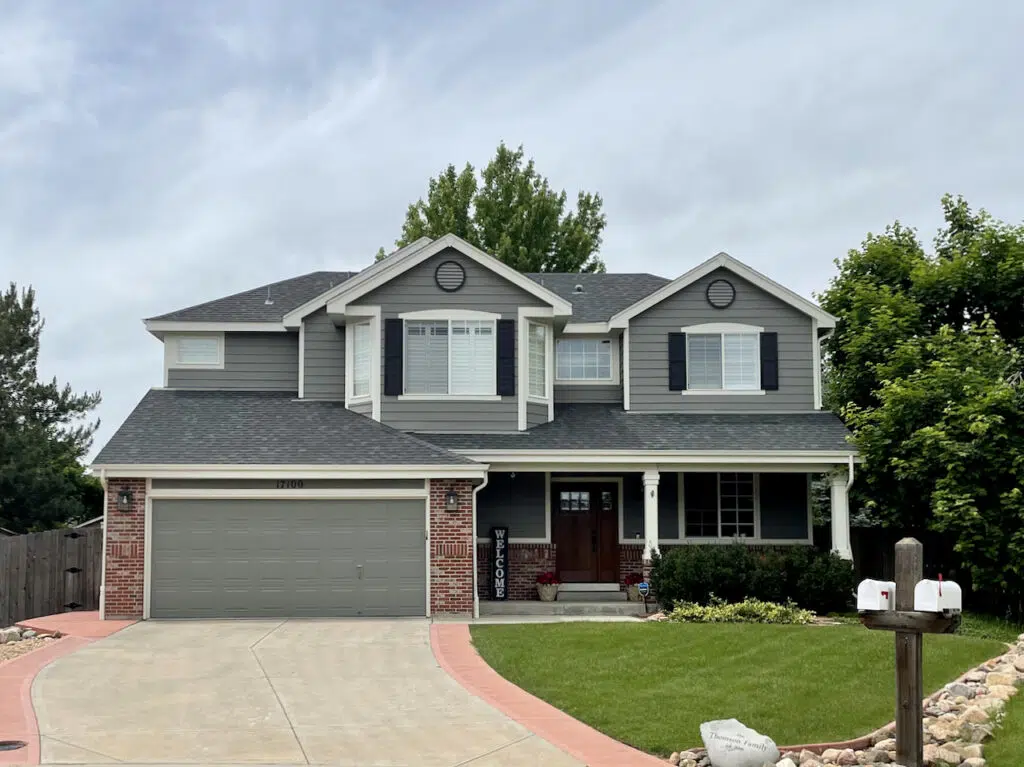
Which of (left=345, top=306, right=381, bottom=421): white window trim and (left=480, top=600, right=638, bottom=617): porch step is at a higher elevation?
(left=345, top=306, right=381, bottom=421): white window trim

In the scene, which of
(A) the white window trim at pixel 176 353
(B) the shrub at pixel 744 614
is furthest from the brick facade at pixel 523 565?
(A) the white window trim at pixel 176 353

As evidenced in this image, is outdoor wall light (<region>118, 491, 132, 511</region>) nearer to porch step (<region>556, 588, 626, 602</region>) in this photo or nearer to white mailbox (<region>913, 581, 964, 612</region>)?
porch step (<region>556, 588, 626, 602</region>)

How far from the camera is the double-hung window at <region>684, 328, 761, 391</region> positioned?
21500 mm

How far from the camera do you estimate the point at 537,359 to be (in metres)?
21.0

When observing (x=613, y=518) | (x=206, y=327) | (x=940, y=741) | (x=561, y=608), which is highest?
(x=206, y=327)

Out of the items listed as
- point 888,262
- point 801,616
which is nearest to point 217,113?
point 801,616

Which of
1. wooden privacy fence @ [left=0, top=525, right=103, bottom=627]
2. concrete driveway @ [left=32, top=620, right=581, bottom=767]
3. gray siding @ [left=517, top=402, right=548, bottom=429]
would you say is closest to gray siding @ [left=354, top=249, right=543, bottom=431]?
gray siding @ [left=517, top=402, right=548, bottom=429]

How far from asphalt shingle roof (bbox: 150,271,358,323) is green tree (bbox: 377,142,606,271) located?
15.1m

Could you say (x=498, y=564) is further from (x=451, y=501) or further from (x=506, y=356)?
(x=506, y=356)

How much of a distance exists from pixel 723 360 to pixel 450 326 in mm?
5308

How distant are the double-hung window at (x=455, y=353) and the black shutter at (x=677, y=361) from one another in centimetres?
354

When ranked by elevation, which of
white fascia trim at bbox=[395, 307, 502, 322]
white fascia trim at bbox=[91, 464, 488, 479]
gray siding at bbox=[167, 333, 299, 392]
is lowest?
white fascia trim at bbox=[91, 464, 488, 479]

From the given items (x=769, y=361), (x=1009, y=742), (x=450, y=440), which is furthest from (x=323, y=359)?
(x=1009, y=742)

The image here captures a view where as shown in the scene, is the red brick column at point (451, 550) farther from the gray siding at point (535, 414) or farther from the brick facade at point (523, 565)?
the gray siding at point (535, 414)
